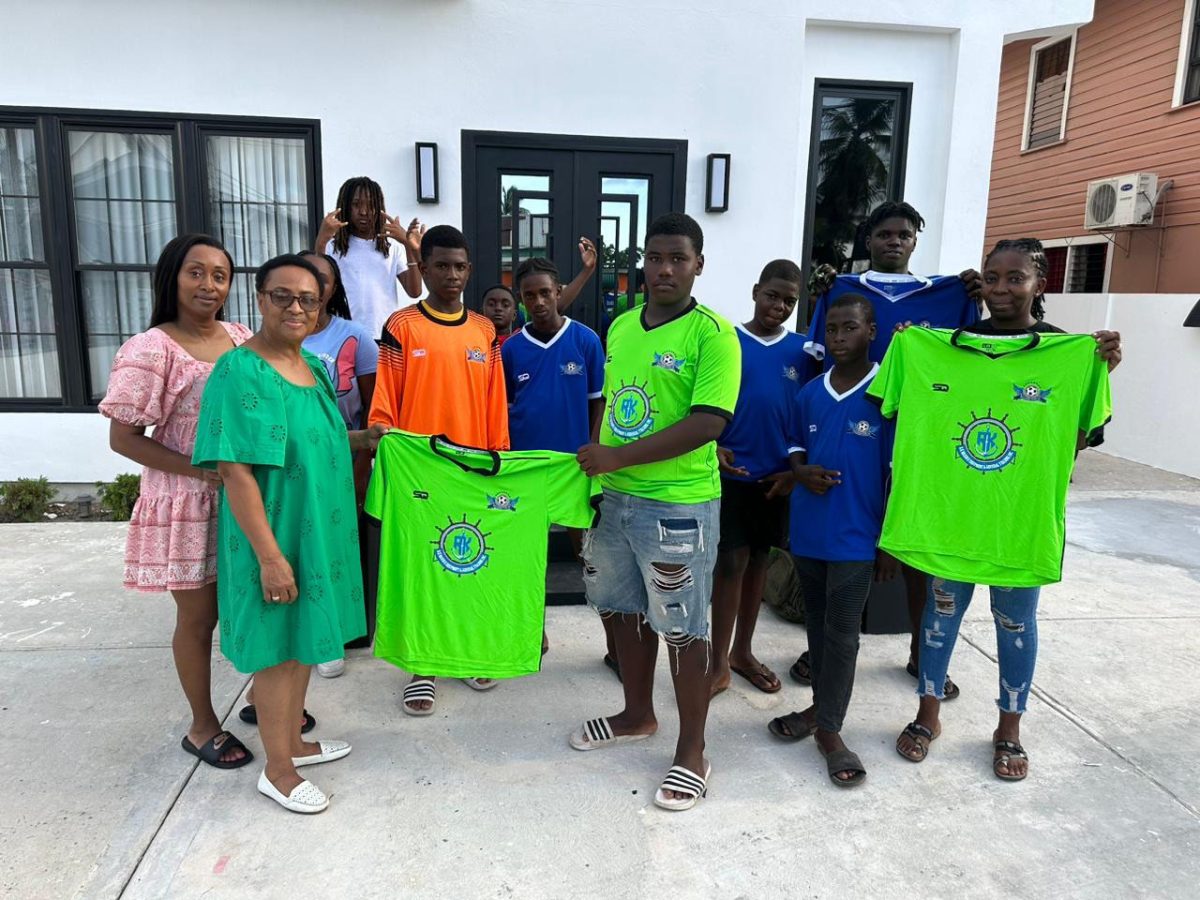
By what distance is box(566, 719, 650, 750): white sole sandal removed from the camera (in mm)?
2859

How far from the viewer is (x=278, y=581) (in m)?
2.24

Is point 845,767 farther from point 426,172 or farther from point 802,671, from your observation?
point 426,172

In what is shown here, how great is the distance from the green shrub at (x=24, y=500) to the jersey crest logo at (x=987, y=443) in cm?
602

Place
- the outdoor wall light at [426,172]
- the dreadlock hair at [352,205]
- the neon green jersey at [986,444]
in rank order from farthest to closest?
the outdoor wall light at [426,172] → the dreadlock hair at [352,205] → the neon green jersey at [986,444]

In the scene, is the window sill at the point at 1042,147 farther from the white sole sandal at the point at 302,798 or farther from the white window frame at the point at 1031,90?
the white sole sandal at the point at 302,798

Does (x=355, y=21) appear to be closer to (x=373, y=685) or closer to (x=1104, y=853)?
(x=373, y=685)

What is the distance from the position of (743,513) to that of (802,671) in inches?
33.5

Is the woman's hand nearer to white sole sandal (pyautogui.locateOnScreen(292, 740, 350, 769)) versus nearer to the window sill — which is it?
white sole sandal (pyautogui.locateOnScreen(292, 740, 350, 769))

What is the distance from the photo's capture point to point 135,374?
2.40 meters

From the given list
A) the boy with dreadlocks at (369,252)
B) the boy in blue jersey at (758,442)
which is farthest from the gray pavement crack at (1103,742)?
the boy with dreadlocks at (369,252)

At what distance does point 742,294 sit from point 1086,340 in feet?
11.9

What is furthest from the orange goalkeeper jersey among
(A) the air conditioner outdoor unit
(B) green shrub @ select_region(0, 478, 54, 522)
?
(A) the air conditioner outdoor unit

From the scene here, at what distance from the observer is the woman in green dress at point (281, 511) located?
2.18 meters

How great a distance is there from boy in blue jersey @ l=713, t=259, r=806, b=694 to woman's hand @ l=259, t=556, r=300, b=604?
154cm
